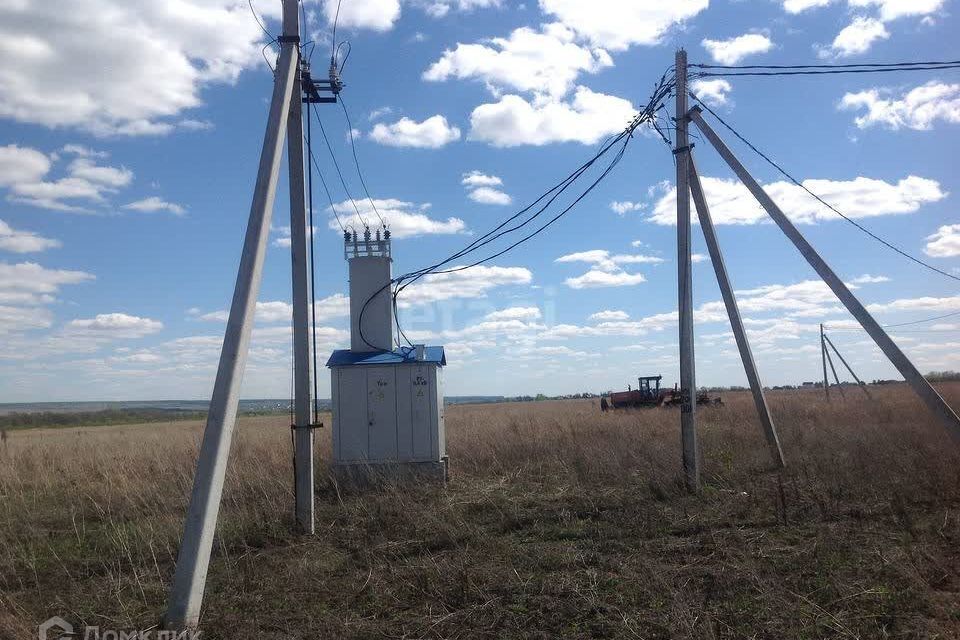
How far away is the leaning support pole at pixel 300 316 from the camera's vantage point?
942 centimetres

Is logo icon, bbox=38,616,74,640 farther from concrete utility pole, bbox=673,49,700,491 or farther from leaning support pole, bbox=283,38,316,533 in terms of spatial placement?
concrete utility pole, bbox=673,49,700,491

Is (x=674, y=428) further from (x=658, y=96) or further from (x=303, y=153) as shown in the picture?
(x=303, y=153)

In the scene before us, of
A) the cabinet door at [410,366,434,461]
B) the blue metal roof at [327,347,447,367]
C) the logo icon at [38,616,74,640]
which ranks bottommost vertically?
the logo icon at [38,616,74,640]

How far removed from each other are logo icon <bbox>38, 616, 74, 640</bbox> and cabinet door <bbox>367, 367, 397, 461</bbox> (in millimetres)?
7028

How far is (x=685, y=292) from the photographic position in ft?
39.0

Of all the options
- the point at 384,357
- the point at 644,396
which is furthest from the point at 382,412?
the point at 644,396

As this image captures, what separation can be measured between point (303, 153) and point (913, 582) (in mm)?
→ 7704

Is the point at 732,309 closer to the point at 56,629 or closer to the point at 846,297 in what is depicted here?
the point at 846,297

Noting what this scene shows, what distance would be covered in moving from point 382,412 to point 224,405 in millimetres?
7035

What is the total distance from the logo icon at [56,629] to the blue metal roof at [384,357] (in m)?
7.30

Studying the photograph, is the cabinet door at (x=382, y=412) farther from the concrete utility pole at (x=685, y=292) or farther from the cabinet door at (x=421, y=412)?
the concrete utility pole at (x=685, y=292)

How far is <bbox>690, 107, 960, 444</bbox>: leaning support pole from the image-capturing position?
32.9 feet

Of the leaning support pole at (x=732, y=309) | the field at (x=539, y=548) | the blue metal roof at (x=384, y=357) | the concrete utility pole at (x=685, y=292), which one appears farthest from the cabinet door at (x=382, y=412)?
the leaning support pole at (x=732, y=309)

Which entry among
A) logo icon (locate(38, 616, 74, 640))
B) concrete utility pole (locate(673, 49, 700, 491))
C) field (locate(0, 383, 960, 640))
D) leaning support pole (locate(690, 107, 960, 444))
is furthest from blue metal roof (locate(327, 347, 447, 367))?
logo icon (locate(38, 616, 74, 640))
